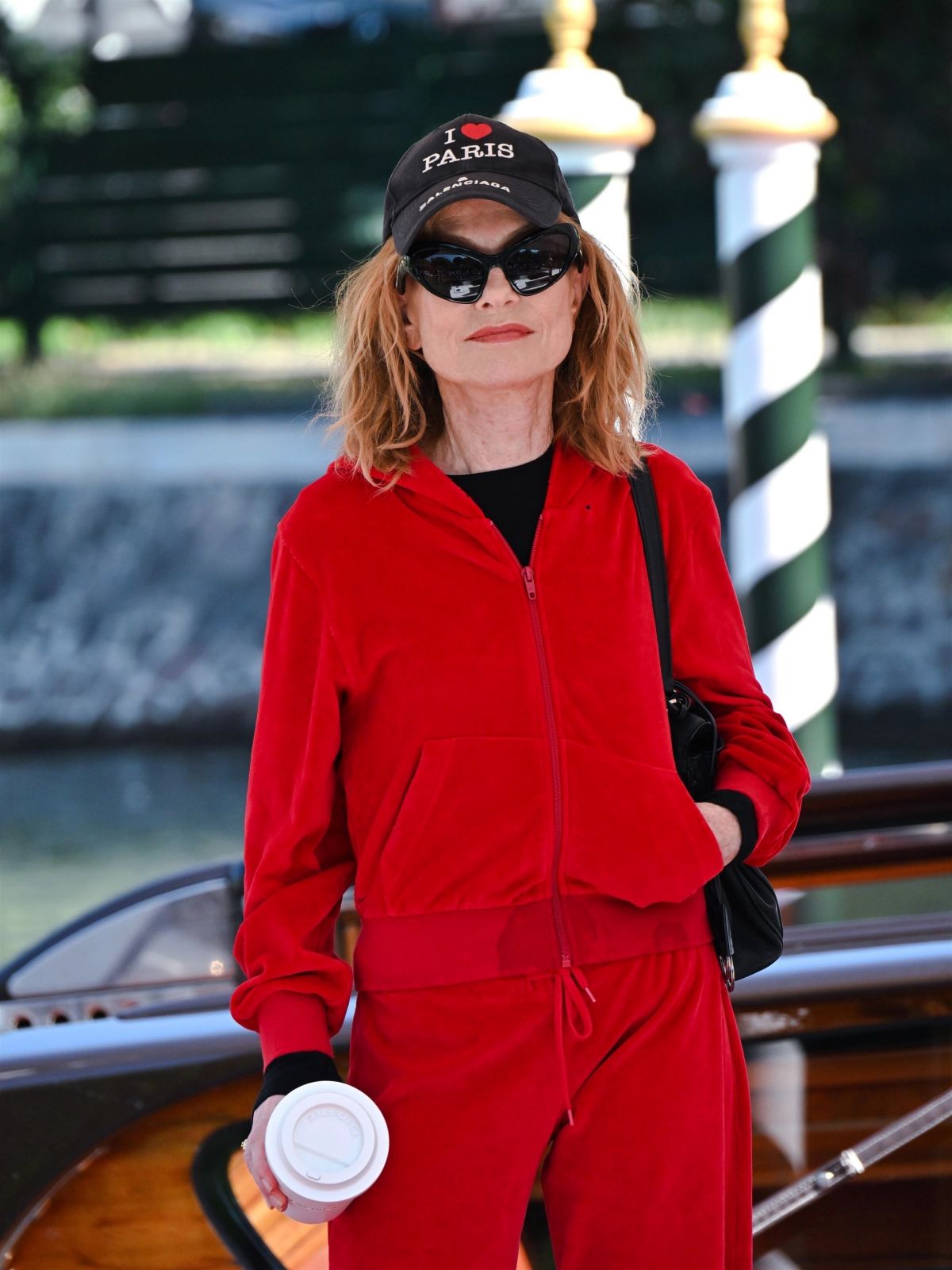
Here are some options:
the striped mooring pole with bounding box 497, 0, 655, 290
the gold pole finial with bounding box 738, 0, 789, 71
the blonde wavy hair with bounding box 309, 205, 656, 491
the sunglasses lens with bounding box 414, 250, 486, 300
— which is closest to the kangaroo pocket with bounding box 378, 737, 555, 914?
the blonde wavy hair with bounding box 309, 205, 656, 491

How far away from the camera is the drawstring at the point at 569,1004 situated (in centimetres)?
139

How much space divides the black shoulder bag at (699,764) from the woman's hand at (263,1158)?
0.40m

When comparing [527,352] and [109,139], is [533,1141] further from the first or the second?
[109,139]

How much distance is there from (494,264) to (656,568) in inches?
11.6

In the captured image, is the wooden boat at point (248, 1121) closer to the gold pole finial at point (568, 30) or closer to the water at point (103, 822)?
the gold pole finial at point (568, 30)

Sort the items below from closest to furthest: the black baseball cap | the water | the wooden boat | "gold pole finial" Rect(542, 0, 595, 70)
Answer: the black baseball cap < the wooden boat < "gold pole finial" Rect(542, 0, 595, 70) < the water

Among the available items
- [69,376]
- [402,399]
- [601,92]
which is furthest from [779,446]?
[69,376]

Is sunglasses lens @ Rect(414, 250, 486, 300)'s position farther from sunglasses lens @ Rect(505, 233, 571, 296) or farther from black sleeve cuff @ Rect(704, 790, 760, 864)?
black sleeve cuff @ Rect(704, 790, 760, 864)

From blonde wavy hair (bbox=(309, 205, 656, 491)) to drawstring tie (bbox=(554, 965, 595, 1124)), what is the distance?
17.1 inches

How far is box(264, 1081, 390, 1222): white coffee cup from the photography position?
1332 mm

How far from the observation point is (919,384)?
858cm

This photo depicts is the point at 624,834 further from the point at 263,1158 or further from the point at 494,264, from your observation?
the point at 494,264

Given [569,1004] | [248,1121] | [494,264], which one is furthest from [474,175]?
[248,1121]

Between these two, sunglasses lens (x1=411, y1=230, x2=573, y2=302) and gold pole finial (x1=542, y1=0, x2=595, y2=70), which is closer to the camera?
sunglasses lens (x1=411, y1=230, x2=573, y2=302)
